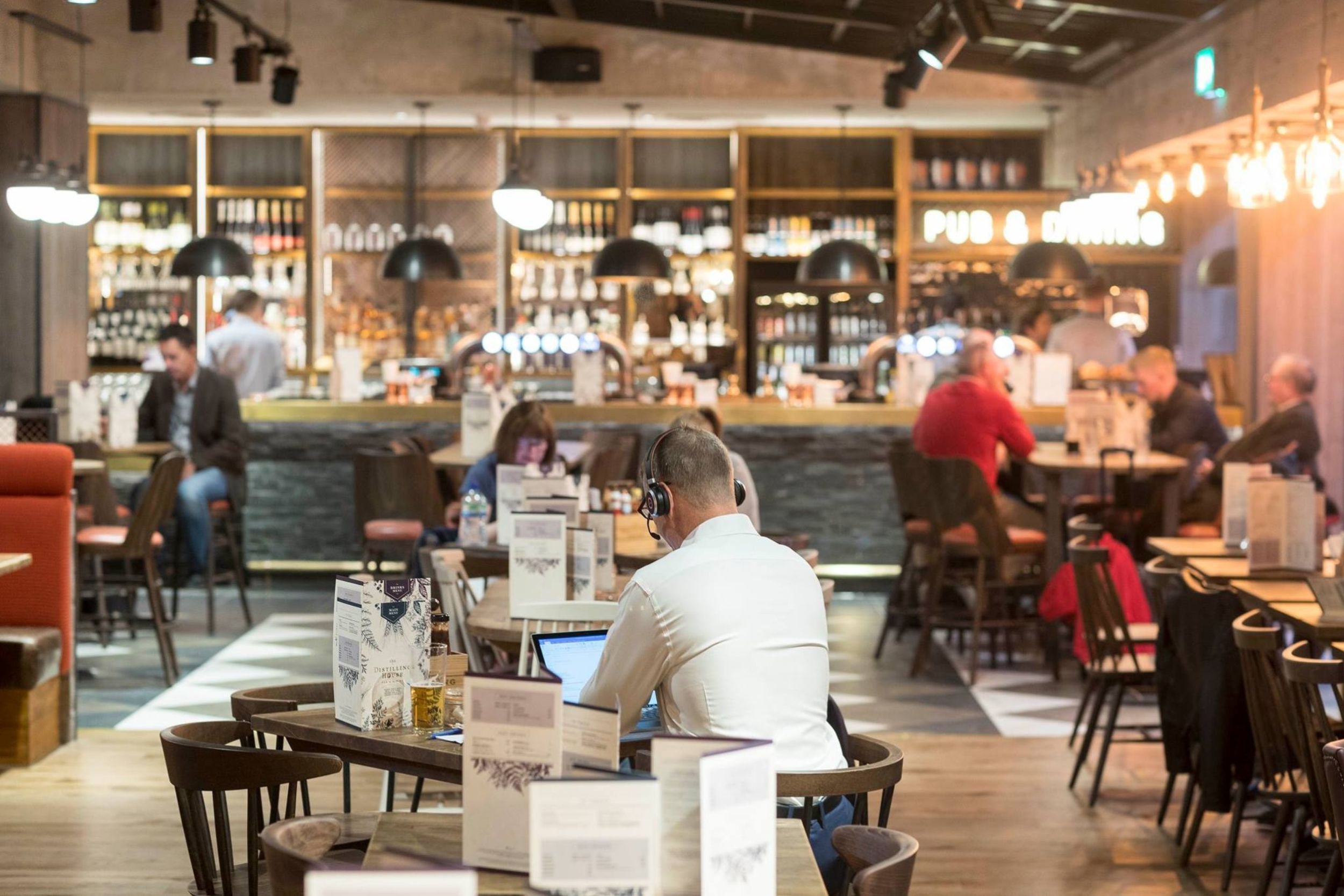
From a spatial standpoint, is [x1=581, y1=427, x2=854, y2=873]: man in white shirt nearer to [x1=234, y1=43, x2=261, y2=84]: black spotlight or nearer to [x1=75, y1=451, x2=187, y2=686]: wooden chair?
[x1=75, y1=451, x2=187, y2=686]: wooden chair

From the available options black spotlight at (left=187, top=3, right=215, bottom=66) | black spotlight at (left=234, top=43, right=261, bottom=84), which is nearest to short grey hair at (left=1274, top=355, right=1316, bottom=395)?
black spotlight at (left=187, top=3, right=215, bottom=66)

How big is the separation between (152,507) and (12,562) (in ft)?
6.90

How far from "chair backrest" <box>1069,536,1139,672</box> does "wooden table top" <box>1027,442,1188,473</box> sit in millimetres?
2546

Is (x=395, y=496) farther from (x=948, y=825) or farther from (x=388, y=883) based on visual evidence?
(x=388, y=883)

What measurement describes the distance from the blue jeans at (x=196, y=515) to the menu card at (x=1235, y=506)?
5.29 m

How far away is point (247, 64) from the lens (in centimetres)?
991

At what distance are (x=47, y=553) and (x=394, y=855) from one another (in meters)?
4.89

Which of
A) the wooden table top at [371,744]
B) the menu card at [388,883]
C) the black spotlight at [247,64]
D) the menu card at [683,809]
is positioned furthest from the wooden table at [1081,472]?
the menu card at [388,883]

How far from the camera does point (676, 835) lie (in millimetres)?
1937

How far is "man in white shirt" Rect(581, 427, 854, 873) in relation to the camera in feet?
9.37

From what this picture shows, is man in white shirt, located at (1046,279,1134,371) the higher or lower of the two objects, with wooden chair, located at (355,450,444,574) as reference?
higher

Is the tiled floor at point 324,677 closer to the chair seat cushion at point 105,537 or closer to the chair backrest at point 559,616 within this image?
the chair seat cushion at point 105,537

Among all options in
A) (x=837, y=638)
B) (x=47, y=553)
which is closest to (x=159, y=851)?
(x=47, y=553)

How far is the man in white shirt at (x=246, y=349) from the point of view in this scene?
1160cm
